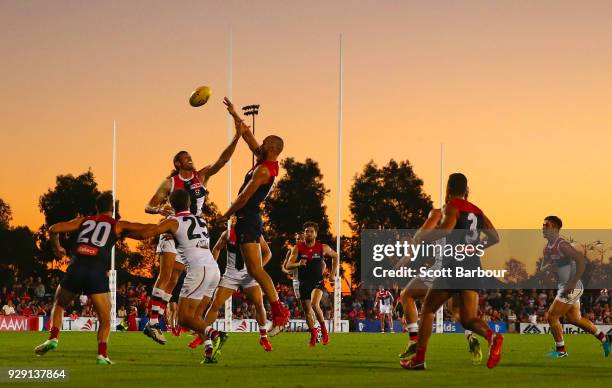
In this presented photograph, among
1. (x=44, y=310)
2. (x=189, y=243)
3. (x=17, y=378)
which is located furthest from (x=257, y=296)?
(x=44, y=310)

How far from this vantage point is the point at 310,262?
80.9ft

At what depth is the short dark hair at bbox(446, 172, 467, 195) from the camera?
14172mm

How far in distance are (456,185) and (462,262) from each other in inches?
42.0

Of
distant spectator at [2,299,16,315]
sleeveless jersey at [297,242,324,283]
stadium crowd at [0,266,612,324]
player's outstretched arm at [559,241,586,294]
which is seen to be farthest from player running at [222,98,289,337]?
distant spectator at [2,299,16,315]

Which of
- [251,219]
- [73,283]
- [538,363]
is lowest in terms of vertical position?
[538,363]

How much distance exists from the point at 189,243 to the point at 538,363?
5.82 metres

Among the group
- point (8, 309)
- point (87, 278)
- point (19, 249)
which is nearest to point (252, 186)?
point (87, 278)

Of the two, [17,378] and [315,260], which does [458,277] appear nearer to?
[17,378]

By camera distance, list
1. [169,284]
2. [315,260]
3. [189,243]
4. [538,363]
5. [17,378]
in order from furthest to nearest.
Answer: [315,260]
[169,284]
[538,363]
[189,243]
[17,378]

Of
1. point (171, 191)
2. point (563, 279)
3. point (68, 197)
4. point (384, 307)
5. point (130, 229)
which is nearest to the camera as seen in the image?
point (130, 229)

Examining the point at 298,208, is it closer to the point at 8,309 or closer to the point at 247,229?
the point at 8,309

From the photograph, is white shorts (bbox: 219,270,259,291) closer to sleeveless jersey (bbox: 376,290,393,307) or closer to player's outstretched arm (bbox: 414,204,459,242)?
player's outstretched arm (bbox: 414,204,459,242)

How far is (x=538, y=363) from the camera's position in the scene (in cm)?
1700

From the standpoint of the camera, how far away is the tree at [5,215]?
11216 cm
